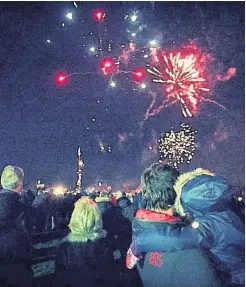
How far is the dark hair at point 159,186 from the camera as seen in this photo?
8.43 ft

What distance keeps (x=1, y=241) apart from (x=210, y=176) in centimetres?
241

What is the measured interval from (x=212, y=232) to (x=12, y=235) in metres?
2.32

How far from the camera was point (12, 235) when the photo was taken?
3754mm

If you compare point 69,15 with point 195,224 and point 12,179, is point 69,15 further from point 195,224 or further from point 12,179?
point 195,224

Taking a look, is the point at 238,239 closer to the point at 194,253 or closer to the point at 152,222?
the point at 194,253

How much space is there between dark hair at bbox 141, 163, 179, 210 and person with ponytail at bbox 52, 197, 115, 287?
2.16ft

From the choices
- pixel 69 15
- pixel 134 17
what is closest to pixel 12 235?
pixel 134 17

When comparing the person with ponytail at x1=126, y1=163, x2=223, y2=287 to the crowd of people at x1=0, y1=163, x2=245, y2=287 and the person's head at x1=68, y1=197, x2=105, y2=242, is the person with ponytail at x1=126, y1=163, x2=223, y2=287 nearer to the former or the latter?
the crowd of people at x1=0, y1=163, x2=245, y2=287

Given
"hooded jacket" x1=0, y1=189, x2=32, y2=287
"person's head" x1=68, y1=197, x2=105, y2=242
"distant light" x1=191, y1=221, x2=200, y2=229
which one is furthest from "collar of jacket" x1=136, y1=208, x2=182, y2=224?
"hooded jacket" x1=0, y1=189, x2=32, y2=287

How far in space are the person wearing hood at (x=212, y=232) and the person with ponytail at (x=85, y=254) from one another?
69 centimetres

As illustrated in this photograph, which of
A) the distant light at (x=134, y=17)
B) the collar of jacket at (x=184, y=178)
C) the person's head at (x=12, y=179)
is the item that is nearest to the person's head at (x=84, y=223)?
the collar of jacket at (x=184, y=178)

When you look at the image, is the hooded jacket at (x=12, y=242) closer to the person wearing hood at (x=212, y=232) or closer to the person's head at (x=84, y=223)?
the person's head at (x=84, y=223)

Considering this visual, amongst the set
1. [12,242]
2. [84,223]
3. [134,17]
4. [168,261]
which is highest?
[134,17]

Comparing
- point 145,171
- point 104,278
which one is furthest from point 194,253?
point 104,278
